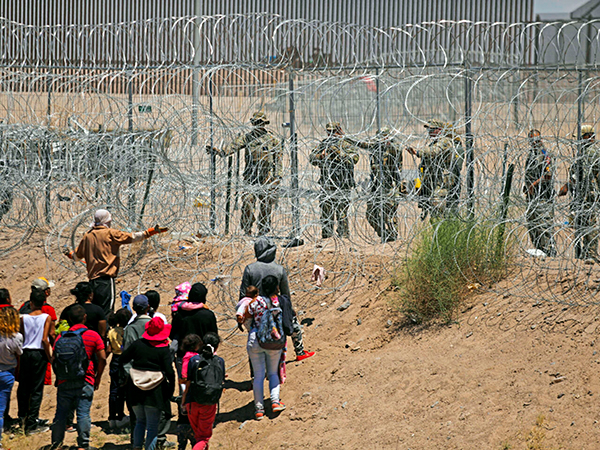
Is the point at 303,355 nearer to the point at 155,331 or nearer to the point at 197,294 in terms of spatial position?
the point at 197,294

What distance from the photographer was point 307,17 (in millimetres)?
21219

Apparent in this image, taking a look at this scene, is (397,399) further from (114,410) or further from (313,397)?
(114,410)

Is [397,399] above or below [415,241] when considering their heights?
below

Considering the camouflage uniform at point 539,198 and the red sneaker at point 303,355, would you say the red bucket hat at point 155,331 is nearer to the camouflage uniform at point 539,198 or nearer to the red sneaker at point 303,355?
the red sneaker at point 303,355

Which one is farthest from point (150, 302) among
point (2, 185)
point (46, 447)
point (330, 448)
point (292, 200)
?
point (2, 185)

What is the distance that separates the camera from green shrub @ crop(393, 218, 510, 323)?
285 inches

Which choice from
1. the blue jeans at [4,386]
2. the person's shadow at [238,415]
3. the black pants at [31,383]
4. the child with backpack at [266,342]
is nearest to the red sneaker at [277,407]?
the child with backpack at [266,342]

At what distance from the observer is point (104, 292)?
7711mm

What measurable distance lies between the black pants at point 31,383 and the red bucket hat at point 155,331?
125cm

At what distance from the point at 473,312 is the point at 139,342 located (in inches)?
125

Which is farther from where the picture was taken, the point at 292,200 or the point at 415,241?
the point at 292,200

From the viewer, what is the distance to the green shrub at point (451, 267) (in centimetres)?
725

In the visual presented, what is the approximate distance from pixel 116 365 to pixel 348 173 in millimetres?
4075

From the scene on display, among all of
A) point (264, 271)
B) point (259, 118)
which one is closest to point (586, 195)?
point (264, 271)
